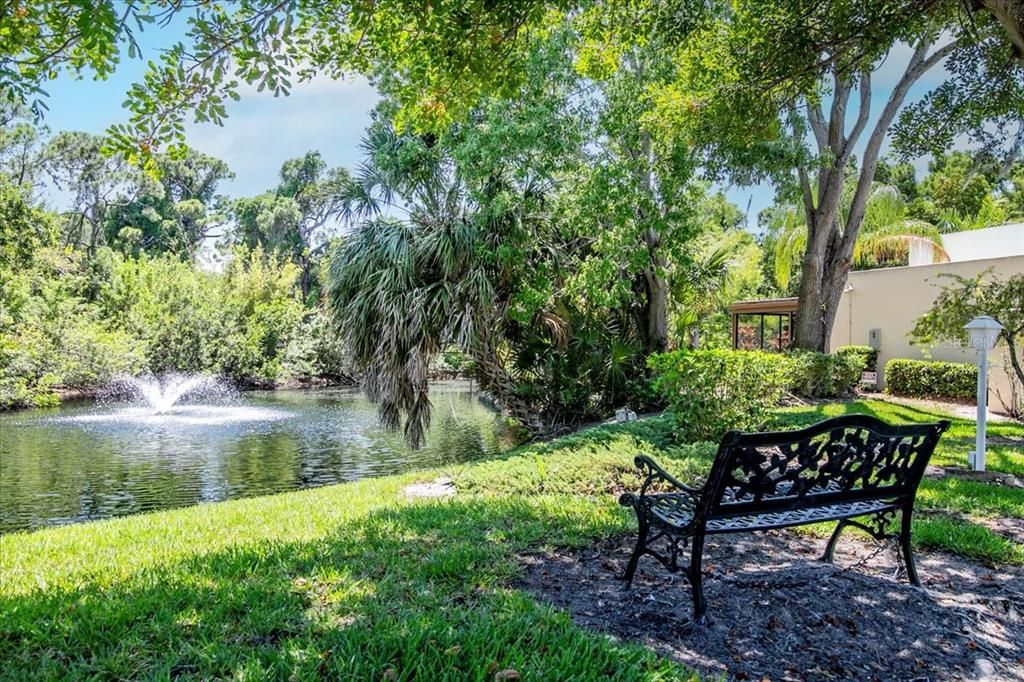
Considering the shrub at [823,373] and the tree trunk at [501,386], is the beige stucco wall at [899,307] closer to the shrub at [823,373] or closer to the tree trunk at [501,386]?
the shrub at [823,373]

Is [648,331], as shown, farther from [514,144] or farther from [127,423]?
[127,423]

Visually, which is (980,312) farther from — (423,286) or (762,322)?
(762,322)

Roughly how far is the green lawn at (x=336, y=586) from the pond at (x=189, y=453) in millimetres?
3623

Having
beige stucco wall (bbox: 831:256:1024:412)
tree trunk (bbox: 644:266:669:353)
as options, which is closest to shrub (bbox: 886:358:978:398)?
beige stucco wall (bbox: 831:256:1024:412)

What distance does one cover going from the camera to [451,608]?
2748 mm

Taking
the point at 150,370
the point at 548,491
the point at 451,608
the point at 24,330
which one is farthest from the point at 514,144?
the point at 150,370

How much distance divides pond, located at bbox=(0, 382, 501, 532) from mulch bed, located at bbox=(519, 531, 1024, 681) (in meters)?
7.46

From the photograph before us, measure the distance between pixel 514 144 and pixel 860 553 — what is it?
826 cm

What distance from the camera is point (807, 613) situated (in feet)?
9.45

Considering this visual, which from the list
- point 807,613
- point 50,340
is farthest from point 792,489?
point 50,340

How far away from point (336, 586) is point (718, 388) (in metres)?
5.98

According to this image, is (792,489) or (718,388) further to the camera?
(718,388)

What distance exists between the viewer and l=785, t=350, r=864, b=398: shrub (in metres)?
12.8

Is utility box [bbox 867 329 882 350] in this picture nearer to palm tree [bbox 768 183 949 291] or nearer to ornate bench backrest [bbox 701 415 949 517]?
palm tree [bbox 768 183 949 291]
